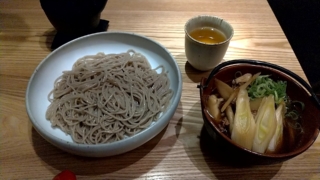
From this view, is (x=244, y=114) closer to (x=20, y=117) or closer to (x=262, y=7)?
(x=20, y=117)

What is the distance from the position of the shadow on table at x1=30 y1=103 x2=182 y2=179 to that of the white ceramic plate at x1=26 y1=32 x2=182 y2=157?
64 mm

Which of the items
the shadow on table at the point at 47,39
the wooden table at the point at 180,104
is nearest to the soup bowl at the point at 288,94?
the wooden table at the point at 180,104

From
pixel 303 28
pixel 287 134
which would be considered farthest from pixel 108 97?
pixel 303 28

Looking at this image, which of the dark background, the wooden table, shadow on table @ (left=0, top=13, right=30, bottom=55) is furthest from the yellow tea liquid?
the dark background

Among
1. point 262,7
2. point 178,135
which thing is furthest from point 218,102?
point 262,7

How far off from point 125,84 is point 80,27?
40 cm

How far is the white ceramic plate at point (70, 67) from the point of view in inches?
31.7

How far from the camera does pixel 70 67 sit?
118 cm

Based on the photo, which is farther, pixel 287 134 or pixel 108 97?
pixel 108 97

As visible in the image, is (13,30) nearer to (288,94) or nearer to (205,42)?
(205,42)

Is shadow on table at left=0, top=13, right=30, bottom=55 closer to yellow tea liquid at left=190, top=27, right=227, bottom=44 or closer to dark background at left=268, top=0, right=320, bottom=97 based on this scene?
yellow tea liquid at left=190, top=27, right=227, bottom=44

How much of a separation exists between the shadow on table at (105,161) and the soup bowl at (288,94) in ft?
0.73

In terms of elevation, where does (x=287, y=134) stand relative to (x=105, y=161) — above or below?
above

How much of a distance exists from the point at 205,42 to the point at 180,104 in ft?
1.00
